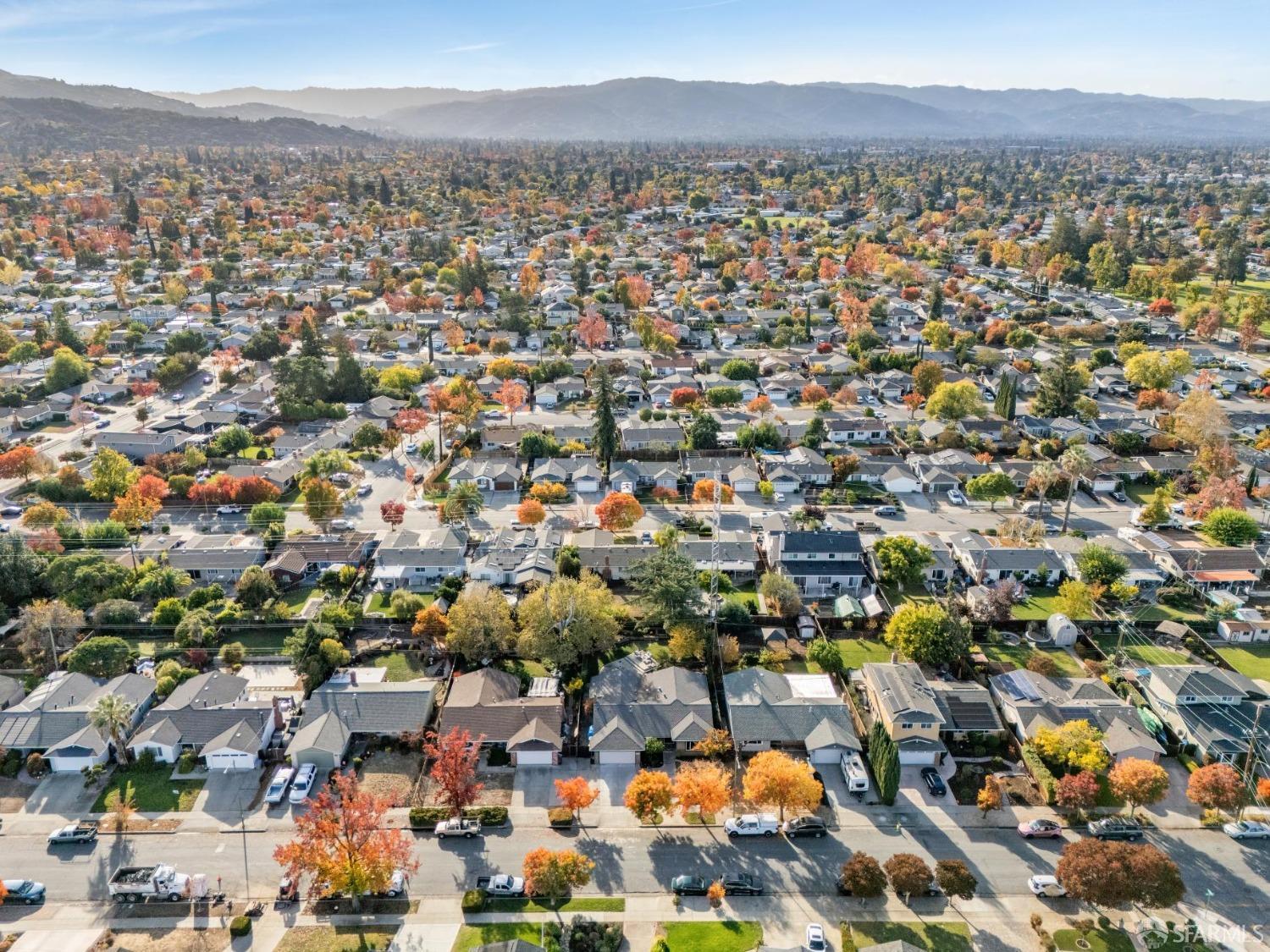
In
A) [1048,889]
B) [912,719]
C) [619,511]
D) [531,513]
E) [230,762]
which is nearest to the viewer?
[1048,889]

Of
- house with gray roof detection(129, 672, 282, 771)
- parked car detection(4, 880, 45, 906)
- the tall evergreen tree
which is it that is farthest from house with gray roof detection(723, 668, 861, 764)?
the tall evergreen tree

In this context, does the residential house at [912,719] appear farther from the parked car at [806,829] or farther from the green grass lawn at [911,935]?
the green grass lawn at [911,935]

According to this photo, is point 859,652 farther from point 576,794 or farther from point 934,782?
point 576,794

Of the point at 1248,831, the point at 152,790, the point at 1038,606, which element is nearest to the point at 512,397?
the point at 1038,606

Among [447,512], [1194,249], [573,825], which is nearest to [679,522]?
[447,512]

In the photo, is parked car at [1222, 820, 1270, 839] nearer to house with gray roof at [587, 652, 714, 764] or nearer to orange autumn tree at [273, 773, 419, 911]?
house with gray roof at [587, 652, 714, 764]

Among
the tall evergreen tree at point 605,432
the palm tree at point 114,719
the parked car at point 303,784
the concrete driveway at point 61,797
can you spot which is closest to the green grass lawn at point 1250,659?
the tall evergreen tree at point 605,432
